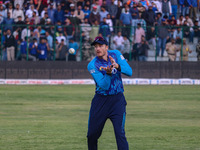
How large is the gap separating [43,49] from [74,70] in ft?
6.97

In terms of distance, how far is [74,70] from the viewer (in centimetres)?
2820

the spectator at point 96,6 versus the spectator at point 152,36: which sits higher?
the spectator at point 96,6

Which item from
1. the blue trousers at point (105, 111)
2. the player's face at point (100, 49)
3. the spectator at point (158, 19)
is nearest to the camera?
the player's face at point (100, 49)

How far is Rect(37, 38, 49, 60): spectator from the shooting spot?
27.7 m

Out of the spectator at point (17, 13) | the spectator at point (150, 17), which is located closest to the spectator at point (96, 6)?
the spectator at point (150, 17)

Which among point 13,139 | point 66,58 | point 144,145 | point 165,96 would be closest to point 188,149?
point 144,145

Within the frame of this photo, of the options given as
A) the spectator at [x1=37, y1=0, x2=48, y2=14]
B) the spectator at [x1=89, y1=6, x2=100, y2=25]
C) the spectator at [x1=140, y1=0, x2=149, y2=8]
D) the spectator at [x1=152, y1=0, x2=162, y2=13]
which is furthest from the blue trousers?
the spectator at [x1=152, y1=0, x2=162, y2=13]

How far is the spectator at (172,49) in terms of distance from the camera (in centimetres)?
2833

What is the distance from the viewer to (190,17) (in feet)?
99.4

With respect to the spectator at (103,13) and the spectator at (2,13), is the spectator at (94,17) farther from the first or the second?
the spectator at (2,13)

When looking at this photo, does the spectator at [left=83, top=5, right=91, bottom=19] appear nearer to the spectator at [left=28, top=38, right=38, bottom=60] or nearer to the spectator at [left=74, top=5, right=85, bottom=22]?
the spectator at [left=74, top=5, right=85, bottom=22]

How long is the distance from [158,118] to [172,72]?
14.2 metres

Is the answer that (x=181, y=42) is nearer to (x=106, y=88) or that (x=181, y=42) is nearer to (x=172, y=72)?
(x=172, y=72)

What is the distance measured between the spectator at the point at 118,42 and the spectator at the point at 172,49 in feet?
8.81
